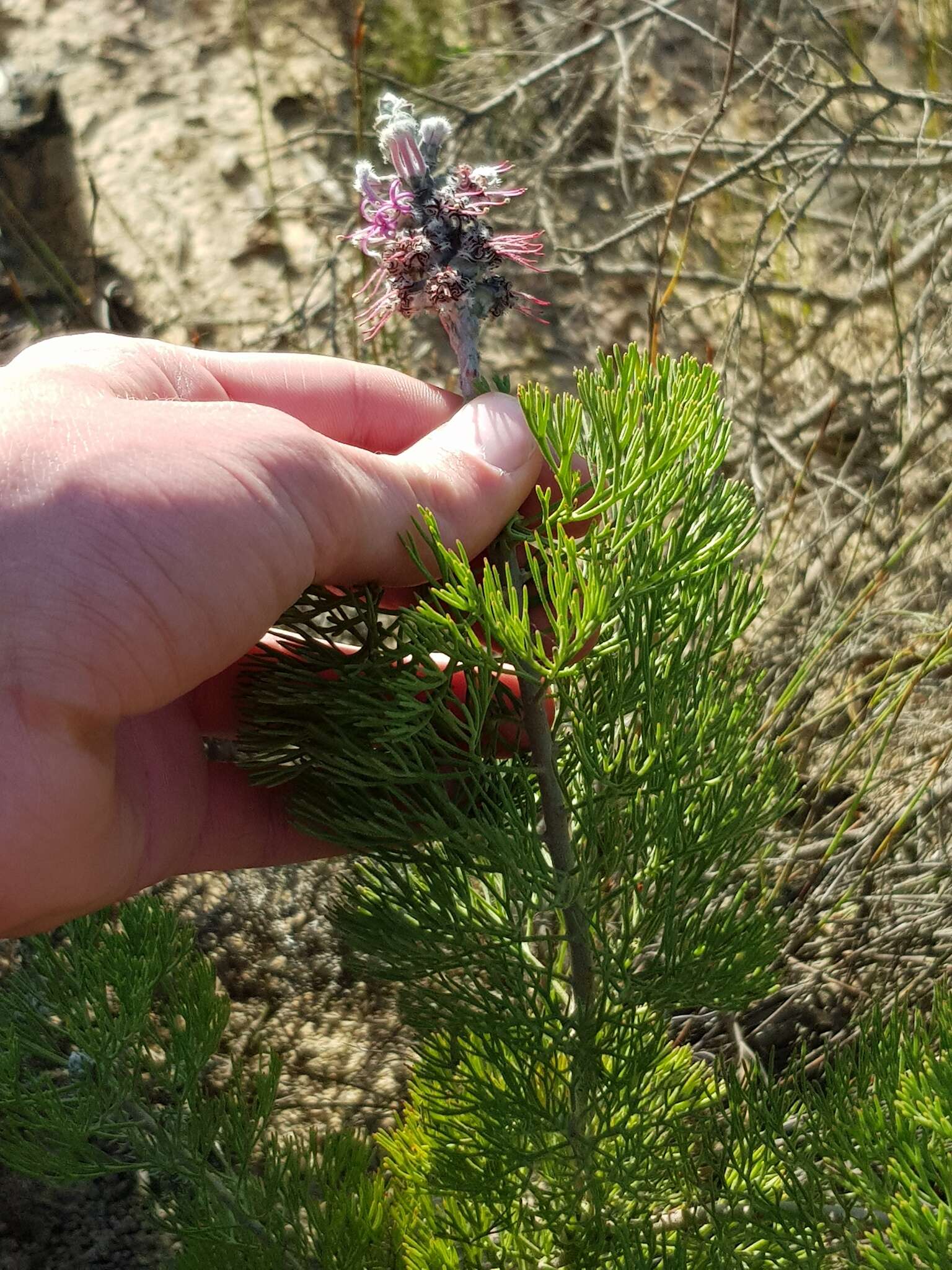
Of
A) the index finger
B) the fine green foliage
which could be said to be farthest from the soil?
the index finger

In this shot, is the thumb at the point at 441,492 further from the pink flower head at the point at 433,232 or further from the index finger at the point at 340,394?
the index finger at the point at 340,394

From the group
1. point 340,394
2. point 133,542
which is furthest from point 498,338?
point 133,542

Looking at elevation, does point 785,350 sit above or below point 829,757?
above

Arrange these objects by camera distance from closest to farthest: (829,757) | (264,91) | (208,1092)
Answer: (208,1092)
(829,757)
(264,91)

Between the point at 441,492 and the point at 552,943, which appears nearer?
the point at 441,492

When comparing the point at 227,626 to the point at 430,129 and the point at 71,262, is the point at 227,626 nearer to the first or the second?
the point at 430,129

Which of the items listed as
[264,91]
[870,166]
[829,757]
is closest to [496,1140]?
[829,757]

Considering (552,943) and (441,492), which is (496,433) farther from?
(552,943)

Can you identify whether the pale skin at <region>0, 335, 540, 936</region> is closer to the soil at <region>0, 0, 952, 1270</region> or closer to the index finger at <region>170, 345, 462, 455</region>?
the index finger at <region>170, 345, 462, 455</region>
